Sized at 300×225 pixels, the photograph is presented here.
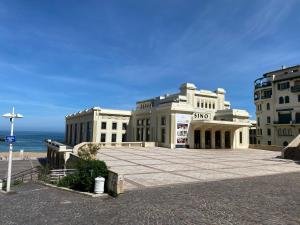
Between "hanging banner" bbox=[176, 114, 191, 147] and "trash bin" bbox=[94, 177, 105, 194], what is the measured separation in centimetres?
3522

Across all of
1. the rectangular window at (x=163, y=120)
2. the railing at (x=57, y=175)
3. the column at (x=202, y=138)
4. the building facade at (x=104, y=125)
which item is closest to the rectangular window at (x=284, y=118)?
the column at (x=202, y=138)

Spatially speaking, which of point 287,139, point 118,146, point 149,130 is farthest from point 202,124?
point 287,139

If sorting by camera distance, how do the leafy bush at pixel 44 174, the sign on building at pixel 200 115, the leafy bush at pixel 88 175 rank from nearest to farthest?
1. the leafy bush at pixel 88 175
2. the leafy bush at pixel 44 174
3. the sign on building at pixel 200 115

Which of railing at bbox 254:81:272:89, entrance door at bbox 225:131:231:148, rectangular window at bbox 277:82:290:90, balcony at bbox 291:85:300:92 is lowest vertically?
entrance door at bbox 225:131:231:148

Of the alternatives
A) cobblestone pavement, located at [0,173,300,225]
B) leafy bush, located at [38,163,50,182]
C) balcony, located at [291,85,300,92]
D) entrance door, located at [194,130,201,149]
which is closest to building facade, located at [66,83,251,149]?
entrance door, located at [194,130,201,149]

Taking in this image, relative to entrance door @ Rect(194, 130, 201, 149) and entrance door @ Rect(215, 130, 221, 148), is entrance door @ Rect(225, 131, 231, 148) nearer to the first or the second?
entrance door @ Rect(215, 130, 221, 148)

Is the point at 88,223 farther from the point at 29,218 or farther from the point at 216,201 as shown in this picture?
the point at 216,201

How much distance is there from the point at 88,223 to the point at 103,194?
12.9 ft

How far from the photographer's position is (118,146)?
149 ft

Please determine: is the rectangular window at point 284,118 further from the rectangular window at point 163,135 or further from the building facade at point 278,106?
the rectangular window at point 163,135

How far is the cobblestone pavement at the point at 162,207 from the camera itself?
8891 millimetres

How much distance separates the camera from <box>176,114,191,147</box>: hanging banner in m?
47.4

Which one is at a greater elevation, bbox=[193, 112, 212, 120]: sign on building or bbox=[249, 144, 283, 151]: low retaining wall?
bbox=[193, 112, 212, 120]: sign on building

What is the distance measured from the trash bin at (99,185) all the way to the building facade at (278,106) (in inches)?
2126
